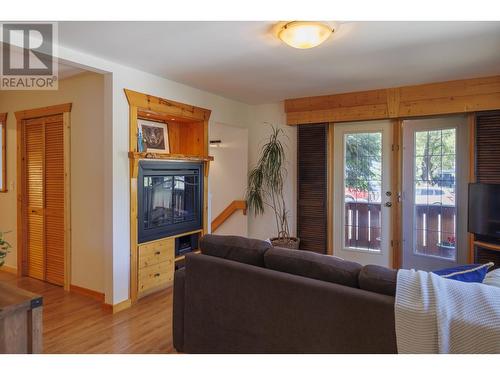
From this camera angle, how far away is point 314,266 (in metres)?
1.79

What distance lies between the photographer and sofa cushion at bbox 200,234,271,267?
2.02m

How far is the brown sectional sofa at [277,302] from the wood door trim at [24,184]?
6.46ft

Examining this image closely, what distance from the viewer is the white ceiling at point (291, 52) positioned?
229 cm

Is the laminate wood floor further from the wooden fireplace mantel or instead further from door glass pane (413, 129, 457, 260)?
door glass pane (413, 129, 457, 260)

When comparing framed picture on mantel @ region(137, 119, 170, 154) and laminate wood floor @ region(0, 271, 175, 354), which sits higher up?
framed picture on mantel @ region(137, 119, 170, 154)

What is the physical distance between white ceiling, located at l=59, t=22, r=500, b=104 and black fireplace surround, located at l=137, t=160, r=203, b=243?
99 centimetres

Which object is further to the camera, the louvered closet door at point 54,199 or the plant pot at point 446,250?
the plant pot at point 446,250

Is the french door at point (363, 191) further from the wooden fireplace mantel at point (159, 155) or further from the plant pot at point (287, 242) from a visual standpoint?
the wooden fireplace mantel at point (159, 155)

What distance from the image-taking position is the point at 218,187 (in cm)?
534

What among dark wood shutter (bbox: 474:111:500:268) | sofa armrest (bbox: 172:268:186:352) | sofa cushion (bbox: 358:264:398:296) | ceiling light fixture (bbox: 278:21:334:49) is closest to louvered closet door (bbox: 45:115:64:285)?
sofa armrest (bbox: 172:268:186:352)

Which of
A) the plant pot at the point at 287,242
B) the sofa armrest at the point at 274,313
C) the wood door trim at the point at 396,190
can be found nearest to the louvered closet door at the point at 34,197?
the sofa armrest at the point at 274,313

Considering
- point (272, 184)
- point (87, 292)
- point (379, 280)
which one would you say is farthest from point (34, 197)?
point (379, 280)
